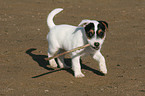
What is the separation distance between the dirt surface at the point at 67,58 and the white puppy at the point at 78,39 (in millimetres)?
308

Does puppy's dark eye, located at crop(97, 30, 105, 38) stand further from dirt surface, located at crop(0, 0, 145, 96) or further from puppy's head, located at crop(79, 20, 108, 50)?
dirt surface, located at crop(0, 0, 145, 96)

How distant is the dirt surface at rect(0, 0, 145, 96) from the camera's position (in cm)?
641

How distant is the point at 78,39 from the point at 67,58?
2221mm

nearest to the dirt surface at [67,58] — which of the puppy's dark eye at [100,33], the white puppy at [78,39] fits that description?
the white puppy at [78,39]

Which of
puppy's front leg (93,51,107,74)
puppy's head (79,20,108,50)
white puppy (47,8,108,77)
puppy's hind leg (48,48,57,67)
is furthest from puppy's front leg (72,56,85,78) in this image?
puppy's hind leg (48,48,57,67)

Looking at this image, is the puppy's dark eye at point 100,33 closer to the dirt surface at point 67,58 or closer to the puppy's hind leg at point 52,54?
the dirt surface at point 67,58

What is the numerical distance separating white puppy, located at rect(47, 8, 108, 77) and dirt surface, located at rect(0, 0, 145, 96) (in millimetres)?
308

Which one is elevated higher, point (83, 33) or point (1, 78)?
point (83, 33)

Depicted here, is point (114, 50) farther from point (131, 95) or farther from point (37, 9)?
point (37, 9)

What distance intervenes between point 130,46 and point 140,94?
3994mm

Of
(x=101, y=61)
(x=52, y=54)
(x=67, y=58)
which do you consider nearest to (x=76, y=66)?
(x=101, y=61)

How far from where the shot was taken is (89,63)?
832 centimetres

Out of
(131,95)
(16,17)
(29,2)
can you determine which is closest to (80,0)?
(29,2)

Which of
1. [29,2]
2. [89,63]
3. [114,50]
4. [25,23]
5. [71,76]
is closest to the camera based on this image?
[71,76]
